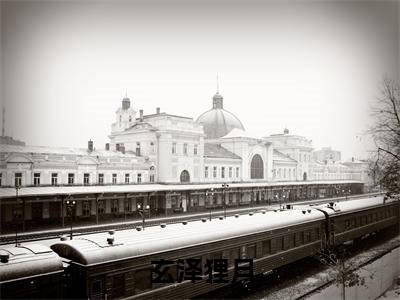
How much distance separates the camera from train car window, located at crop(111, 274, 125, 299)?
6.88 m

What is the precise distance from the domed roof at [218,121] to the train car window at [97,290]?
128 ft

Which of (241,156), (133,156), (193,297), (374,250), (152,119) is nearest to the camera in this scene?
(193,297)

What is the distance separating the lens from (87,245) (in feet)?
23.1

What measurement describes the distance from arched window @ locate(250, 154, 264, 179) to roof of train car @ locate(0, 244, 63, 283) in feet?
114

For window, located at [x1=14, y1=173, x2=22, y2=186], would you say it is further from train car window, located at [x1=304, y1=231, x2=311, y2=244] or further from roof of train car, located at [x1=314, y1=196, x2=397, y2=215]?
roof of train car, located at [x1=314, y1=196, x2=397, y2=215]

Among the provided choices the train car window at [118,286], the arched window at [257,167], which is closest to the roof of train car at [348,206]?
the train car window at [118,286]

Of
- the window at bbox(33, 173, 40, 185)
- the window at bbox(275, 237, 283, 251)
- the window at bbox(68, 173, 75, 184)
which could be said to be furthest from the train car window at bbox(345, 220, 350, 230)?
the window at bbox(33, 173, 40, 185)

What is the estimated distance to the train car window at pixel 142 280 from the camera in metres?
7.26

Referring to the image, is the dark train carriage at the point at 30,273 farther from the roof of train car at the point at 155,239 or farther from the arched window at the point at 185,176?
the arched window at the point at 185,176

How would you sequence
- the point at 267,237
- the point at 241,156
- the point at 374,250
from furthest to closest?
the point at 241,156 → the point at 374,250 → the point at 267,237

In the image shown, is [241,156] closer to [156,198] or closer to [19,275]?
[156,198]

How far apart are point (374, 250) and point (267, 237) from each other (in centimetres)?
899

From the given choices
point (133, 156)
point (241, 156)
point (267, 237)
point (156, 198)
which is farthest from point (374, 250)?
point (241, 156)

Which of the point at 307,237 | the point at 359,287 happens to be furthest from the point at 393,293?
the point at 307,237
